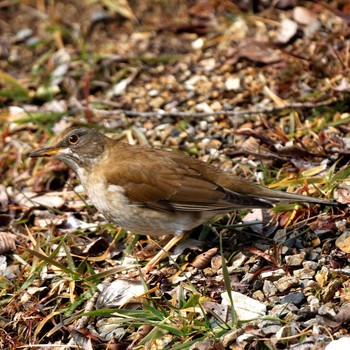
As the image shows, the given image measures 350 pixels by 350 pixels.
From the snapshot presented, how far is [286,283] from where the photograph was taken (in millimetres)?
4852

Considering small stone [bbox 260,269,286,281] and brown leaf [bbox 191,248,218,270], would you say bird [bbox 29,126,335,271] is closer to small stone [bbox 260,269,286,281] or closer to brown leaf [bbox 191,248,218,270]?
brown leaf [bbox 191,248,218,270]

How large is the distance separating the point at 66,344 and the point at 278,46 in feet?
12.6

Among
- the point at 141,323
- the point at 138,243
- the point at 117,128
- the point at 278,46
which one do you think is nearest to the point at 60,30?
the point at 117,128

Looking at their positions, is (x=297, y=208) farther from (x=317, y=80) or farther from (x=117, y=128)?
(x=117, y=128)

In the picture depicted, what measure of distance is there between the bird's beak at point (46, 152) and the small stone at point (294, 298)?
2291 mm

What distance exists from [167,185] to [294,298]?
137 cm

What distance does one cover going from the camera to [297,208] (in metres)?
5.56

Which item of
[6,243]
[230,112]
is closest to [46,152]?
[6,243]

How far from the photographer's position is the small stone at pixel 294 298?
4.67 m

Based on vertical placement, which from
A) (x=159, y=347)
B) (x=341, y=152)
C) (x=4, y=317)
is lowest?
(x=4, y=317)

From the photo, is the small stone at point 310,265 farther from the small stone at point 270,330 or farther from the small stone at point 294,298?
the small stone at point 270,330

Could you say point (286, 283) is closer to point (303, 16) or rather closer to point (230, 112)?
point (230, 112)

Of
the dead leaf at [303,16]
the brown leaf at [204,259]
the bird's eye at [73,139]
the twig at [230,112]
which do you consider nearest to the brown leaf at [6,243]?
the bird's eye at [73,139]

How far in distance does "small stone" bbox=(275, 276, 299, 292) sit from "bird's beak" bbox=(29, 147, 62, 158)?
216cm
